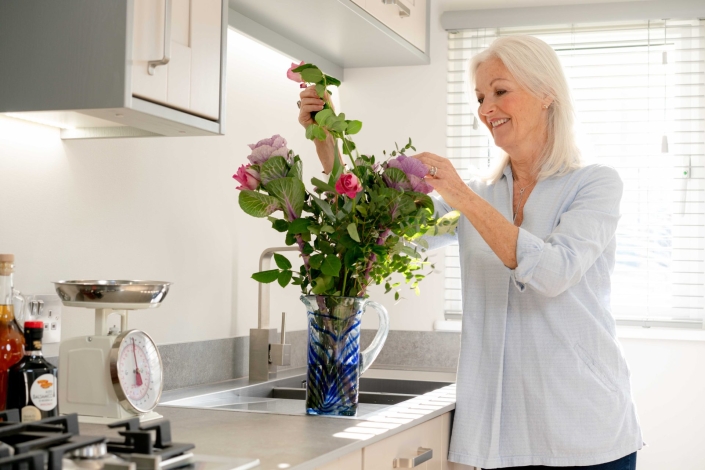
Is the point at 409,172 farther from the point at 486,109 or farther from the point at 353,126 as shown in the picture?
the point at 486,109

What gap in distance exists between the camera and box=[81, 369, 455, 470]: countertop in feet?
4.33

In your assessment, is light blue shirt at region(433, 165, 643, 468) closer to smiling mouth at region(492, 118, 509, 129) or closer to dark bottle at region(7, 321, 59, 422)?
smiling mouth at region(492, 118, 509, 129)

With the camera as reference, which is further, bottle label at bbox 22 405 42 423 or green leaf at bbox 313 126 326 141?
green leaf at bbox 313 126 326 141

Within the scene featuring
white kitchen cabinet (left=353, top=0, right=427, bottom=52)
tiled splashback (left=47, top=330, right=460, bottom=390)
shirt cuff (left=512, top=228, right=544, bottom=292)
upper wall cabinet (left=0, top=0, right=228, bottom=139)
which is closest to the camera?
upper wall cabinet (left=0, top=0, right=228, bottom=139)

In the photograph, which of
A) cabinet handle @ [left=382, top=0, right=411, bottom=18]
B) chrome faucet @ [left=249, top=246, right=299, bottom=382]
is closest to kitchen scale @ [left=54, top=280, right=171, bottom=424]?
chrome faucet @ [left=249, top=246, right=299, bottom=382]

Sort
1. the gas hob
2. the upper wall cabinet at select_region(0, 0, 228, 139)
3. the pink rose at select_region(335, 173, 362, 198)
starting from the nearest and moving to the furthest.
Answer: the gas hob → the upper wall cabinet at select_region(0, 0, 228, 139) → the pink rose at select_region(335, 173, 362, 198)

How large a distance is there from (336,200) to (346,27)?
102cm

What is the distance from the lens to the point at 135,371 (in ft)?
Answer: 4.99

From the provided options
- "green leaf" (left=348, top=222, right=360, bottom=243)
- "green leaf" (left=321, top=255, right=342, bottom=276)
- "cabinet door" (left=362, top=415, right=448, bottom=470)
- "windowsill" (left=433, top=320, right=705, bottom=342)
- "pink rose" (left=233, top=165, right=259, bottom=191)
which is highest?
"pink rose" (left=233, top=165, right=259, bottom=191)

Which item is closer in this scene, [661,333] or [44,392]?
[44,392]

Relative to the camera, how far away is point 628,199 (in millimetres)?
2816

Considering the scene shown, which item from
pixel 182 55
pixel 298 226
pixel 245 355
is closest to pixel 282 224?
pixel 298 226

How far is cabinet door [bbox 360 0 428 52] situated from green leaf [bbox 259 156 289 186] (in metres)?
0.95

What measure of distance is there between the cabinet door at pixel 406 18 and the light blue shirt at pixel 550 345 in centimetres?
88
